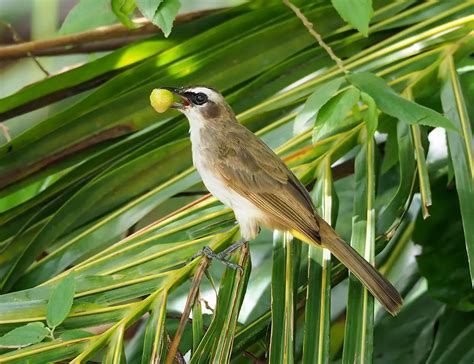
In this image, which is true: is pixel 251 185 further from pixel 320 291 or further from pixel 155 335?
pixel 155 335

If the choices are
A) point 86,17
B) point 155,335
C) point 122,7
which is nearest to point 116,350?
point 155,335

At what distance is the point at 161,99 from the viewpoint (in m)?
1.82

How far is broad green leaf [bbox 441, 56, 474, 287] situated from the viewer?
1.58 metres

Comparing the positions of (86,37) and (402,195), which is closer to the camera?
(402,195)

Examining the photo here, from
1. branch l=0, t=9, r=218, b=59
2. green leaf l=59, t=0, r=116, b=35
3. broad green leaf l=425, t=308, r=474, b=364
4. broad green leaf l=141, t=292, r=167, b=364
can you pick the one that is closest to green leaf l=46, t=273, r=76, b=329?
broad green leaf l=141, t=292, r=167, b=364

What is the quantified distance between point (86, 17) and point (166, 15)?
472mm

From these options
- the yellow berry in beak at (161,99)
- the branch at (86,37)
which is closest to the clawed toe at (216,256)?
the yellow berry in beak at (161,99)

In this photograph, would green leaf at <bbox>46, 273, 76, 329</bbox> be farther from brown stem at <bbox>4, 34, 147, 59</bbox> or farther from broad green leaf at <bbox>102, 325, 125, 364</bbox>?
brown stem at <bbox>4, 34, 147, 59</bbox>

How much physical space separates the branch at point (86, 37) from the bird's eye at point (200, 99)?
13.1 inches

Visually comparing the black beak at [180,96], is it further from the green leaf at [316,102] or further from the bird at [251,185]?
the green leaf at [316,102]

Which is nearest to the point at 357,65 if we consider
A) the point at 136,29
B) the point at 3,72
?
the point at 136,29

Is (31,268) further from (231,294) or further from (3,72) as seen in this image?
(3,72)

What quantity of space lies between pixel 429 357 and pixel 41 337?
118 centimetres

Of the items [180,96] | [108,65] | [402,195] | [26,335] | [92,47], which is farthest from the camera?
[92,47]
